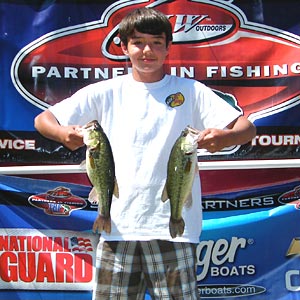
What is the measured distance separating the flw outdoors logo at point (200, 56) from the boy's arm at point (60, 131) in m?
1.23

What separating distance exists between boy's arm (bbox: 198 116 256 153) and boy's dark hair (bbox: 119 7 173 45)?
546 mm

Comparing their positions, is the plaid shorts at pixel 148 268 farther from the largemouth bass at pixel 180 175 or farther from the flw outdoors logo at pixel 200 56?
the flw outdoors logo at pixel 200 56

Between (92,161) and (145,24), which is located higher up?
(145,24)

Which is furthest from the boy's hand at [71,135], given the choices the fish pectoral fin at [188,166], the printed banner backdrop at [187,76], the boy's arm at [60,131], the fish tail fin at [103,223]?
the printed banner backdrop at [187,76]

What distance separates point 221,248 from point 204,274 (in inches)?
8.9

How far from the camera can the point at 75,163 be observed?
385 centimetres

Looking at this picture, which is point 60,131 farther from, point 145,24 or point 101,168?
point 145,24

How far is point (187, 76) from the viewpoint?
150 inches

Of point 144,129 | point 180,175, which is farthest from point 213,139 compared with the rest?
point 144,129

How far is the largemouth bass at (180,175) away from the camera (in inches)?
93.0

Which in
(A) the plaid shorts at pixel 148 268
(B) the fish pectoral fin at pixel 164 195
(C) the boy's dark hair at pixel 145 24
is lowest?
(A) the plaid shorts at pixel 148 268

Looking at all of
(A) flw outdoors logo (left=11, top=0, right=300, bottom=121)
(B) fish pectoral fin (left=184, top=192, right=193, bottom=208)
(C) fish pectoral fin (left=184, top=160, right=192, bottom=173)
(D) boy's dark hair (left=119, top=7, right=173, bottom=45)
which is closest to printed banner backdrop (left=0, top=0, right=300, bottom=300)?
(A) flw outdoors logo (left=11, top=0, right=300, bottom=121)

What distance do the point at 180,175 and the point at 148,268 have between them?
51 centimetres

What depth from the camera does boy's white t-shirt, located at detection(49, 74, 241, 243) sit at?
2512mm
